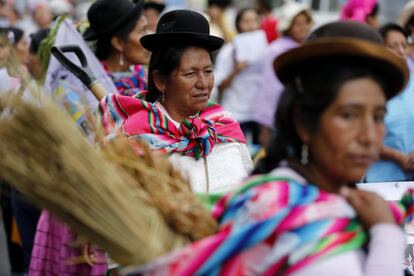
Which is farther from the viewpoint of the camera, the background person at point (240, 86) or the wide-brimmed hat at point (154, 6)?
the background person at point (240, 86)

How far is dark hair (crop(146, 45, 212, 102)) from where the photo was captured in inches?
183

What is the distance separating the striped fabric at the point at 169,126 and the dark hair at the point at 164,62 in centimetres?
18

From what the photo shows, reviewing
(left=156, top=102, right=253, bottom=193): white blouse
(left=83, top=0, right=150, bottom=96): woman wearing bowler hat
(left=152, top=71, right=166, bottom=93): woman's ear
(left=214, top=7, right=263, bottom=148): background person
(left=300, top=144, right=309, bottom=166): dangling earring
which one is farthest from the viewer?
(left=214, top=7, right=263, bottom=148): background person

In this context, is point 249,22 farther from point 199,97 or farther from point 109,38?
point 199,97

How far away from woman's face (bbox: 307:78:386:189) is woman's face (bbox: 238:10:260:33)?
25.7 ft

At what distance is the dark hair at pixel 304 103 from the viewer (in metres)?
2.80

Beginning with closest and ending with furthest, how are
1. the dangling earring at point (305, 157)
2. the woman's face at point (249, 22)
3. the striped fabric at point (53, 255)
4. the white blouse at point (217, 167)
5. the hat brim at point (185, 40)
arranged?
the dangling earring at point (305, 157) → the white blouse at point (217, 167) → the hat brim at point (185, 40) → the striped fabric at point (53, 255) → the woman's face at point (249, 22)

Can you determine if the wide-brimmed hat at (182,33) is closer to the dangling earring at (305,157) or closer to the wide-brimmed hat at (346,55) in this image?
the wide-brimmed hat at (346,55)

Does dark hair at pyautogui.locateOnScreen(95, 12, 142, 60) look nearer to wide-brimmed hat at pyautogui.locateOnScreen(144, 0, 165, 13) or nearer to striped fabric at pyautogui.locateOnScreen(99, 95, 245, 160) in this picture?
striped fabric at pyautogui.locateOnScreen(99, 95, 245, 160)

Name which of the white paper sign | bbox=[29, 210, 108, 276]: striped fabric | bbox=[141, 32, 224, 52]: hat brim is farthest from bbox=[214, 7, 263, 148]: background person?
bbox=[141, 32, 224, 52]: hat brim

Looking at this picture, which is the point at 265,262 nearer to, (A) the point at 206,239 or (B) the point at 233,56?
(A) the point at 206,239

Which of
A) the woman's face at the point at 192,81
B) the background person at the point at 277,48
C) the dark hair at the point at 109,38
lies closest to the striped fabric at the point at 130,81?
the dark hair at the point at 109,38

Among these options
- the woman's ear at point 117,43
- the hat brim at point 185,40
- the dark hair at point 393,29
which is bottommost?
the dark hair at point 393,29

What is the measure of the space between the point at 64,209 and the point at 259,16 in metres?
8.54
